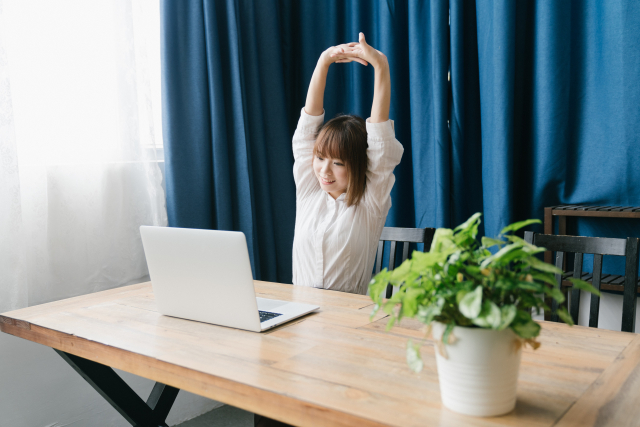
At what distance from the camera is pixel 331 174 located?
163 centimetres

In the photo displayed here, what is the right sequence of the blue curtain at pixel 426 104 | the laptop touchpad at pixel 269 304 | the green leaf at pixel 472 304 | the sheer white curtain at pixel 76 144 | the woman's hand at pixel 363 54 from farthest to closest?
the blue curtain at pixel 426 104
the sheer white curtain at pixel 76 144
the woman's hand at pixel 363 54
the laptop touchpad at pixel 269 304
the green leaf at pixel 472 304

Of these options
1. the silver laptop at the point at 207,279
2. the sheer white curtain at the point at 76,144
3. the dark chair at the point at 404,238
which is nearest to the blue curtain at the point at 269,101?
the sheer white curtain at the point at 76,144

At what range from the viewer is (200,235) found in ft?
3.47

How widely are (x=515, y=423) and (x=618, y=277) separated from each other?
1328 mm

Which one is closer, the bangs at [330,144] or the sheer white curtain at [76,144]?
the bangs at [330,144]

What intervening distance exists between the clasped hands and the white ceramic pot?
1010 mm

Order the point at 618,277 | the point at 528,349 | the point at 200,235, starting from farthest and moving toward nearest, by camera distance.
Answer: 1. the point at 618,277
2. the point at 200,235
3. the point at 528,349

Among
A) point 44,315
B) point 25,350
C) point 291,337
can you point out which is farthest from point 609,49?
point 25,350

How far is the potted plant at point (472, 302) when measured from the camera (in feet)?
2.06

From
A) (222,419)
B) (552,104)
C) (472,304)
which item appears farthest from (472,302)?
(222,419)

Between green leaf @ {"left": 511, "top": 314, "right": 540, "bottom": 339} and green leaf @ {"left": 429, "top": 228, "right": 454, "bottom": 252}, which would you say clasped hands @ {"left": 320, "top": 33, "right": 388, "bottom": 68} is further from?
green leaf @ {"left": 511, "top": 314, "right": 540, "bottom": 339}

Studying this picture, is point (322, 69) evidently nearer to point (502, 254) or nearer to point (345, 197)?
point (345, 197)

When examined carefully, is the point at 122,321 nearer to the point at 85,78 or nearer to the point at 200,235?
the point at 200,235

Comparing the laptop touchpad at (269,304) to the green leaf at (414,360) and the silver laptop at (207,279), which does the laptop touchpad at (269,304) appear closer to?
the silver laptop at (207,279)
